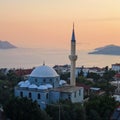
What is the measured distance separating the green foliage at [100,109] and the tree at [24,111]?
198 cm

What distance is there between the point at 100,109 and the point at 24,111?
334 cm

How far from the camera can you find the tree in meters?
13.1

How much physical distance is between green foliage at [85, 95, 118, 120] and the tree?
1.98 metres

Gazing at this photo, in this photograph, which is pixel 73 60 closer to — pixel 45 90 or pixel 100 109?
pixel 45 90

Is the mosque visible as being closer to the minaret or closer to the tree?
the minaret

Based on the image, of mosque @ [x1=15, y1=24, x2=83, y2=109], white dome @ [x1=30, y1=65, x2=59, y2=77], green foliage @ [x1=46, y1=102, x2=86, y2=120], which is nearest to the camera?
green foliage @ [x1=46, y1=102, x2=86, y2=120]


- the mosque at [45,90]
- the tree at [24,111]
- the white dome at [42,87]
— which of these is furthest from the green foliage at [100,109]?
the white dome at [42,87]

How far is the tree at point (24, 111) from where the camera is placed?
13.1 meters

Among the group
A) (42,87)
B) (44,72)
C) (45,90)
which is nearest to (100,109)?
(45,90)

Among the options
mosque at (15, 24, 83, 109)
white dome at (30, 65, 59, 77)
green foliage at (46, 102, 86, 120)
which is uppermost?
white dome at (30, 65, 59, 77)

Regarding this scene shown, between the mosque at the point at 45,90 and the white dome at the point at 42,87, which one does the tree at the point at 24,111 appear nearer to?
the mosque at the point at 45,90

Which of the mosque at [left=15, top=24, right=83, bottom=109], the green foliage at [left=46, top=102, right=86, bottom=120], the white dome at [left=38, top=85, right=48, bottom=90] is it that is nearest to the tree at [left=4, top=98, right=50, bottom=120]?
the green foliage at [left=46, top=102, right=86, bottom=120]

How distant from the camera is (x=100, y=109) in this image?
15.0 m

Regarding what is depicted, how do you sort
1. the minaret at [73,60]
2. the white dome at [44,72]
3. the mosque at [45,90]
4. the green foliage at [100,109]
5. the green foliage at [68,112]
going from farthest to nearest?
the minaret at [73,60], the white dome at [44,72], the mosque at [45,90], the green foliage at [100,109], the green foliage at [68,112]
